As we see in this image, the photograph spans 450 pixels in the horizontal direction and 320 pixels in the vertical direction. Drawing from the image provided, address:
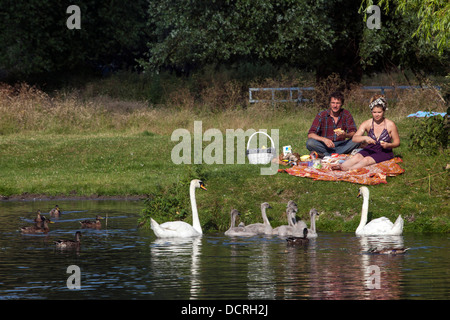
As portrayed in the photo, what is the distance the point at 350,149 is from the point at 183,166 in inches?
305

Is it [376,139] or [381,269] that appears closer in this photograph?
[381,269]

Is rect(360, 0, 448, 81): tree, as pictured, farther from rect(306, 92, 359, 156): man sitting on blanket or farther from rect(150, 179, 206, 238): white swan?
rect(150, 179, 206, 238): white swan

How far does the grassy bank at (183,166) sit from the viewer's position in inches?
684

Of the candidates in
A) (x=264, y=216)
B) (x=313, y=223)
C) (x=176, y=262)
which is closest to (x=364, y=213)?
(x=313, y=223)

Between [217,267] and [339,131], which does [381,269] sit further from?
[339,131]

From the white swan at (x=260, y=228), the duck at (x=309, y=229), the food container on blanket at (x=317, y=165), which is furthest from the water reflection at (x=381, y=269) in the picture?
the food container on blanket at (x=317, y=165)

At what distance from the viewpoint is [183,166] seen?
2603 centimetres

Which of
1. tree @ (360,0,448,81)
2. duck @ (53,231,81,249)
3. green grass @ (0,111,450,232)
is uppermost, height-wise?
tree @ (360,0,448,81)

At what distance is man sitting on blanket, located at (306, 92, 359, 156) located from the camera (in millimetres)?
19375

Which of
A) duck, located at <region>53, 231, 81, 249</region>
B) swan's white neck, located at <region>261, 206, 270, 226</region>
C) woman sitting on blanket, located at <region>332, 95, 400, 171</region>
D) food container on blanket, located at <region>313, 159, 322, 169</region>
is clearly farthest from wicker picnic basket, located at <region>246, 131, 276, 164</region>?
duck, located at <region>53, 231, 81, 249</region>

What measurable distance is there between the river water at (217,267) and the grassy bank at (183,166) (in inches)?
51.9

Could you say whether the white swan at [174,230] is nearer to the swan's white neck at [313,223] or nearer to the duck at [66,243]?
the duck at [66,243]
